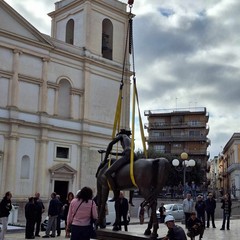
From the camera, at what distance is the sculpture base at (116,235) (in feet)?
32.9

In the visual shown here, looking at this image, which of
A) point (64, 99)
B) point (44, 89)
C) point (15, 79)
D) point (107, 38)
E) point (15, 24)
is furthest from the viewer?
point (107, 38)

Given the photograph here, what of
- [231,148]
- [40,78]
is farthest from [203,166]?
[40,78]

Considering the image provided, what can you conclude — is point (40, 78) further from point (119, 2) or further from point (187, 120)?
point (187, 120)

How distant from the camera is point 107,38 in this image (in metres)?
39.6

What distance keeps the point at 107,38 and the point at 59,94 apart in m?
7.83

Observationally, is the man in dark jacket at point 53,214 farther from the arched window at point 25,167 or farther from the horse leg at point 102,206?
the arched window at point 25,167

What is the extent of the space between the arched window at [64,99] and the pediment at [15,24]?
430cm

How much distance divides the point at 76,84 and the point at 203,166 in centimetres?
4238

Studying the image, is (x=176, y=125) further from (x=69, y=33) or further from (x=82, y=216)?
(x=82, y=216)

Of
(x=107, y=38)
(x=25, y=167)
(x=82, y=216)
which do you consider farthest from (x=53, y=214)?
(x=107, y=38)

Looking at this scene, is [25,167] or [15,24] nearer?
[25,167]

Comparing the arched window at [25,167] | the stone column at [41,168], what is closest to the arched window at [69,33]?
the stone column at [41,168]

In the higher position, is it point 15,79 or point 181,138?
point 181,138

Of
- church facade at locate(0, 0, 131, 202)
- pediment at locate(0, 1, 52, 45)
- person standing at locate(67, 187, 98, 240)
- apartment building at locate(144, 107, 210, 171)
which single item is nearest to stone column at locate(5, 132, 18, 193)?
church facade at locate(0, 0, 131, 202)
